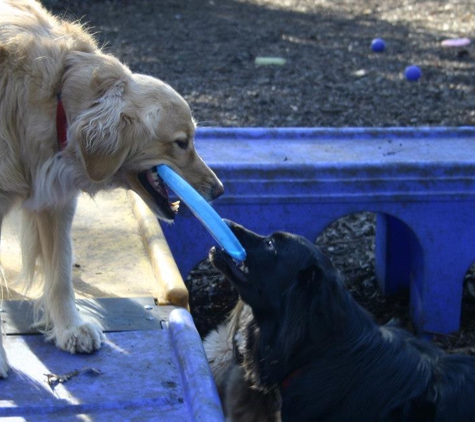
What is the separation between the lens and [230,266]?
10.3 feet

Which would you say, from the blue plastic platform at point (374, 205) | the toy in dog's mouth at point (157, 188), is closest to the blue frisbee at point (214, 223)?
the toy in dog's mouth at point (157, 188)

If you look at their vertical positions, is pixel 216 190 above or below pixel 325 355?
above

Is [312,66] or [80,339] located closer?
[80,339]

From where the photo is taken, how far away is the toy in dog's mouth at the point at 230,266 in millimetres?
3133

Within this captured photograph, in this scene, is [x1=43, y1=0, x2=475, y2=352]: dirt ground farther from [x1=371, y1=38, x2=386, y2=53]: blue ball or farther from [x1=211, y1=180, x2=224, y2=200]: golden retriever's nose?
[x1=211, y1=180, x2=224, y2=200]: golden retriever's nose

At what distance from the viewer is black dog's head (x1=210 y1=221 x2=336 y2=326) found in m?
3.00

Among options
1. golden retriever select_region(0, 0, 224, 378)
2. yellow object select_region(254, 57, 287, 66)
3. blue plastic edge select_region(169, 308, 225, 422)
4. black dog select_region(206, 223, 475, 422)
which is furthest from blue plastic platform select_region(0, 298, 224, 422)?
yellow object select_region(254, 57, 287, 66)

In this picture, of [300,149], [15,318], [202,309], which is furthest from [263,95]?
[15,318]

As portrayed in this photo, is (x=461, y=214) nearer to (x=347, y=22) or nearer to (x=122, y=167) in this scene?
(x=122, y=167)

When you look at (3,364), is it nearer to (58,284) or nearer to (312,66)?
(58,284)

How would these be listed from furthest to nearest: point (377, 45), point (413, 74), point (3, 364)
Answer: point (377, 45), point (413, 74), point (3, 364)

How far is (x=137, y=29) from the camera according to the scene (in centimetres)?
1062

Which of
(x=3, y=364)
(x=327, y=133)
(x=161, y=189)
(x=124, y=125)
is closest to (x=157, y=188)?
(x=161, y=189)

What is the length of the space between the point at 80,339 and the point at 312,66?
6.41 m
